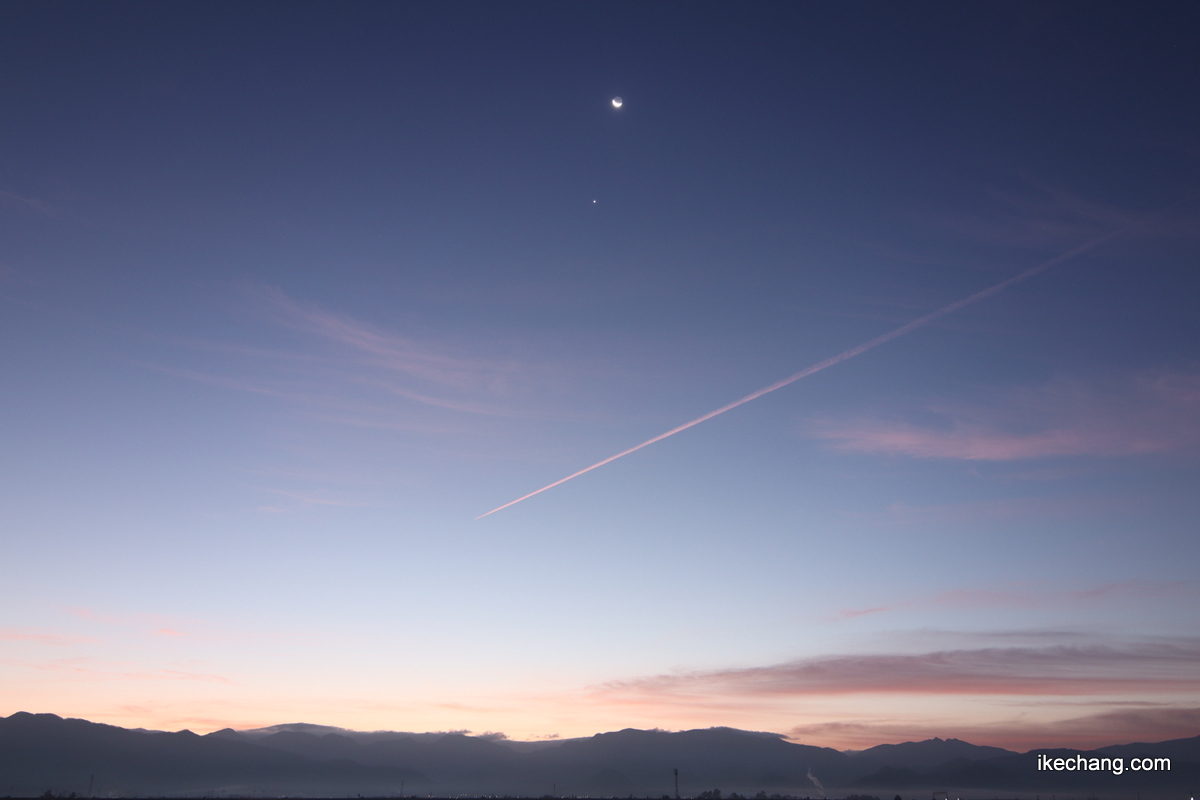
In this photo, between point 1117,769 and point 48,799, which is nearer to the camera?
point 1117,769

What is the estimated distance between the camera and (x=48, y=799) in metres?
199

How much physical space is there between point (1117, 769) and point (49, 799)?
274665 mm

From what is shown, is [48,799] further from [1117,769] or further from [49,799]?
[1117,769]

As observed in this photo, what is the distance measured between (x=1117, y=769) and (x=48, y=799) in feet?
902

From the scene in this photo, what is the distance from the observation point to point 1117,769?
185250mm

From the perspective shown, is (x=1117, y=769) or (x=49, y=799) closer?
(x=1117, y=769)

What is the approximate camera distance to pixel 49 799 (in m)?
200

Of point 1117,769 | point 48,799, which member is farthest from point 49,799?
point 1117,769

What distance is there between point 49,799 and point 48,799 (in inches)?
8.8
